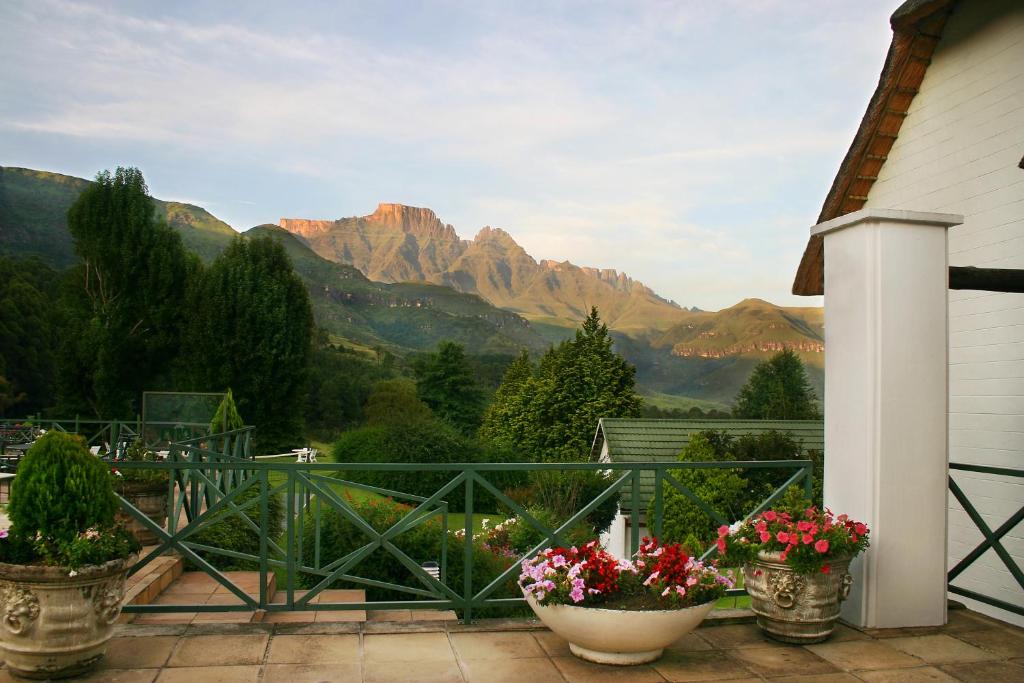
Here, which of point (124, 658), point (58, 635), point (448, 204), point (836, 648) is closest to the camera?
point (58, 635)

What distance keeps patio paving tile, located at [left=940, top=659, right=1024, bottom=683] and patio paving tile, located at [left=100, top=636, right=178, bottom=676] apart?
3.80 m

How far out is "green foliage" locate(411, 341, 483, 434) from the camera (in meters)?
51.5

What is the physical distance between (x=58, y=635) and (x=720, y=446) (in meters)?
17.3

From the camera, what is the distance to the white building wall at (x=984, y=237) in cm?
659

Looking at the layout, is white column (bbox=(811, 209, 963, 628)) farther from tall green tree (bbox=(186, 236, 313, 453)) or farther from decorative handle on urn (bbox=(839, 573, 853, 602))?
tall green tree (bbox=(186, 236, 313, 453))

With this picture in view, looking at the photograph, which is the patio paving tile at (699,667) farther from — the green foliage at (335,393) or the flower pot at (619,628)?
the green foliage at (335,393)

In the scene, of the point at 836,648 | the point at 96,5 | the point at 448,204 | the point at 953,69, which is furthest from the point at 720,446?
the point at 448,204

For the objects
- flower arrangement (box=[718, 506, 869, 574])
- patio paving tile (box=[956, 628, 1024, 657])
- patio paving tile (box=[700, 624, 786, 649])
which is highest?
flower arrangement (box=[718, 506, 869, 574])

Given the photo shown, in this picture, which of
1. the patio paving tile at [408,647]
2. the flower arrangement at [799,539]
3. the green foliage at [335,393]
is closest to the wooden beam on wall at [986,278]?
the flower arrangement at [799,539]

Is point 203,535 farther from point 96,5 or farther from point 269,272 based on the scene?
point 96,5

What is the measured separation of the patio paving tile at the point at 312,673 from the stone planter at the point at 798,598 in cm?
216

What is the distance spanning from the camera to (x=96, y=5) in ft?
113

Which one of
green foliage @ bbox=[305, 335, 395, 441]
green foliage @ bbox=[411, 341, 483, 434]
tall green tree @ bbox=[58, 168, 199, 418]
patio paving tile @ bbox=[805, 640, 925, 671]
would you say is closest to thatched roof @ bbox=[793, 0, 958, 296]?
patio paving tile @ bbox=[805, 640, 925, 671]

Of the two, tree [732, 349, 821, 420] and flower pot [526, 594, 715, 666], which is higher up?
tree [732, 349, 821, 420]
